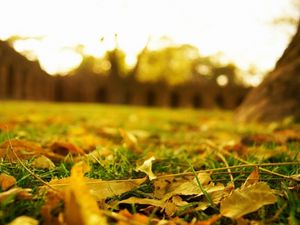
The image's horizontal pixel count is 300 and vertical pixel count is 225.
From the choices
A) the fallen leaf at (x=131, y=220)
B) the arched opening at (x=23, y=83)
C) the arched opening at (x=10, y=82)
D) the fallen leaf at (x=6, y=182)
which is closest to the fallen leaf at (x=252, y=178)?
the fallen leaf at (x=131, y=220)

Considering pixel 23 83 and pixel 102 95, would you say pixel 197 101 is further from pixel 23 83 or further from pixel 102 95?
pixel 23 83

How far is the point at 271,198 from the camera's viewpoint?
91 cm

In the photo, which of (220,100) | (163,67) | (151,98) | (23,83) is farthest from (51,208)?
(220,100)

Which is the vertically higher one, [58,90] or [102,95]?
[58,90]

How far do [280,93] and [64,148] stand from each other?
2.71 meters

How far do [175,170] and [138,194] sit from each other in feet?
1.02

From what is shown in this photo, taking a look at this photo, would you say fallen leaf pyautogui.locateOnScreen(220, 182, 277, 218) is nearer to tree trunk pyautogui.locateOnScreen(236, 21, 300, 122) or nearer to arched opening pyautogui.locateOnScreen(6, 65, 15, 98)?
tree trunk pyautogui.locateOnScreen(236, 21, 300, 122)

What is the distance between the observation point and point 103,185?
104cm

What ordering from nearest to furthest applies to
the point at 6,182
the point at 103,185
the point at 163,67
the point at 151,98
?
the point at 6,182 < the point at 103,185 < the point at 163,67 < the point at 151,98

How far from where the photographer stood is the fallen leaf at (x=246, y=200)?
0.89 meters

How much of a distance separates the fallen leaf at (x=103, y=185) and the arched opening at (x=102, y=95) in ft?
81.2

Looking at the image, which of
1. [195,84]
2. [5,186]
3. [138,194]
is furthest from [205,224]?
[195,84]

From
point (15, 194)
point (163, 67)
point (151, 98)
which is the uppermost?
point (163, 67)

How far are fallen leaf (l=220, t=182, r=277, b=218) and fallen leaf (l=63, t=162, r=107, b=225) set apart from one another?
32 cm
